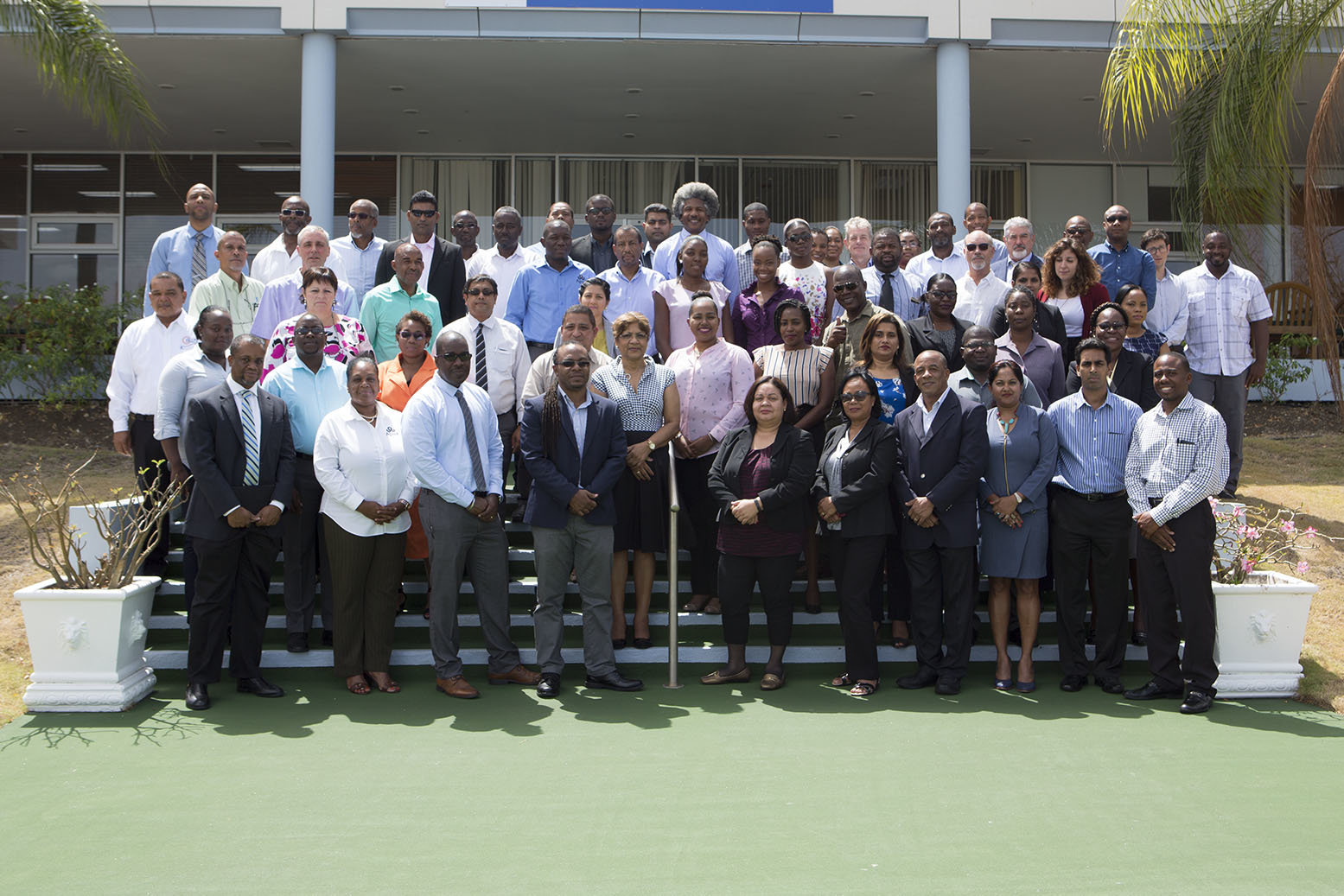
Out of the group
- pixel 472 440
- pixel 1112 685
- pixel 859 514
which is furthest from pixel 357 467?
pixel 1112 685

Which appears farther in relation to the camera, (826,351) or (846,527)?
(826,351)

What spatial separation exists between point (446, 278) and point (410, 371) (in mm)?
1554

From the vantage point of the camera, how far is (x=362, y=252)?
8477mm

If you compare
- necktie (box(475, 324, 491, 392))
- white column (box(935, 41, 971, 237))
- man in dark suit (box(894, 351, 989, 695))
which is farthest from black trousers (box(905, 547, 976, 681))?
white column (box(935, 41, 971, 237))

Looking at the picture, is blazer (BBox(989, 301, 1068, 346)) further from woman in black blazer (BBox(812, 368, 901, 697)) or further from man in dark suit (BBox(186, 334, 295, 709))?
man in dark suit (BBox(186, 334, 295, 709))

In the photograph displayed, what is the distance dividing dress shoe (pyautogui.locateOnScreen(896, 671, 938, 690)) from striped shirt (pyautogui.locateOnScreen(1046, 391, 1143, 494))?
1314 mm

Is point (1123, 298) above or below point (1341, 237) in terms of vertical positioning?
below

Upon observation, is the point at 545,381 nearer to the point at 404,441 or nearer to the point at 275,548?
the point at 404,441

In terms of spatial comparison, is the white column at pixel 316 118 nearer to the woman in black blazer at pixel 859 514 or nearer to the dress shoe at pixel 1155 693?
the woman in black blazer at pixel 859 514

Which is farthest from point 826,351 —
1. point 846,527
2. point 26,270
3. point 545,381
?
point 26,270

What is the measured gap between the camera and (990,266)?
8.52m

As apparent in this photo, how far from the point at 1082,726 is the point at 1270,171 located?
5.27m

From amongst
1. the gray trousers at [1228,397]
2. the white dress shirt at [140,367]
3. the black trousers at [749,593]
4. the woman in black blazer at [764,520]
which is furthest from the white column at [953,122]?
the white dress shirt at [140,367]

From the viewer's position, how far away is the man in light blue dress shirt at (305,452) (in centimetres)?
666
